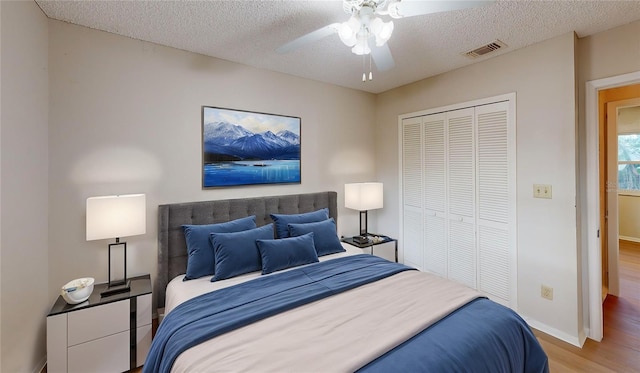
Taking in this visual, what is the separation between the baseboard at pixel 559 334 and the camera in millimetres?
2301

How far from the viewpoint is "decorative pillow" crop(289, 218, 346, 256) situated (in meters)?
2.75

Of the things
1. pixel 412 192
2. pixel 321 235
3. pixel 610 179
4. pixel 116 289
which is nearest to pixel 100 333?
pixel 116 289

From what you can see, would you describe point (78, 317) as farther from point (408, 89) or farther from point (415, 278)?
point (408, 89)

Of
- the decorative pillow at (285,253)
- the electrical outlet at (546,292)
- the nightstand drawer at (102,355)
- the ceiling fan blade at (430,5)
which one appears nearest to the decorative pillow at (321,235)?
the decorative pillow at (285,253)

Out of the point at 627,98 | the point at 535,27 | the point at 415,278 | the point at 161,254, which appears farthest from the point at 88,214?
the point at 627,98

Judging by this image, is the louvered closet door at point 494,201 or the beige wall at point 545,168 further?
the louvered closet door at point 494,201

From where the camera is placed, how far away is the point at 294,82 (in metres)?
3.30

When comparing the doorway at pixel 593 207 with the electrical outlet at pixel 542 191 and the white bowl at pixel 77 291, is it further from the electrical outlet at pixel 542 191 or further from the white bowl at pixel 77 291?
the white bowl at pixel 77 291

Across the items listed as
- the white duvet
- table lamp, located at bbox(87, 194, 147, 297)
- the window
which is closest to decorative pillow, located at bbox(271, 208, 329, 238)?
the white duvet

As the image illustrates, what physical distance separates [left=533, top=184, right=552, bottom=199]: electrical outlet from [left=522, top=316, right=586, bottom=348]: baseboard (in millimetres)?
1165

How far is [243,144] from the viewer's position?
2910 mm

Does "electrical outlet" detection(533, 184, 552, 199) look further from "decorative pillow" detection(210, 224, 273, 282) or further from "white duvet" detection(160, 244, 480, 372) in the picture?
"decorative pillow" detection(210, 224, 273, 282)

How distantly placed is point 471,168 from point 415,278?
159 cm

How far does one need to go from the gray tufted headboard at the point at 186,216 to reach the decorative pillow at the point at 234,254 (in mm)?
367
